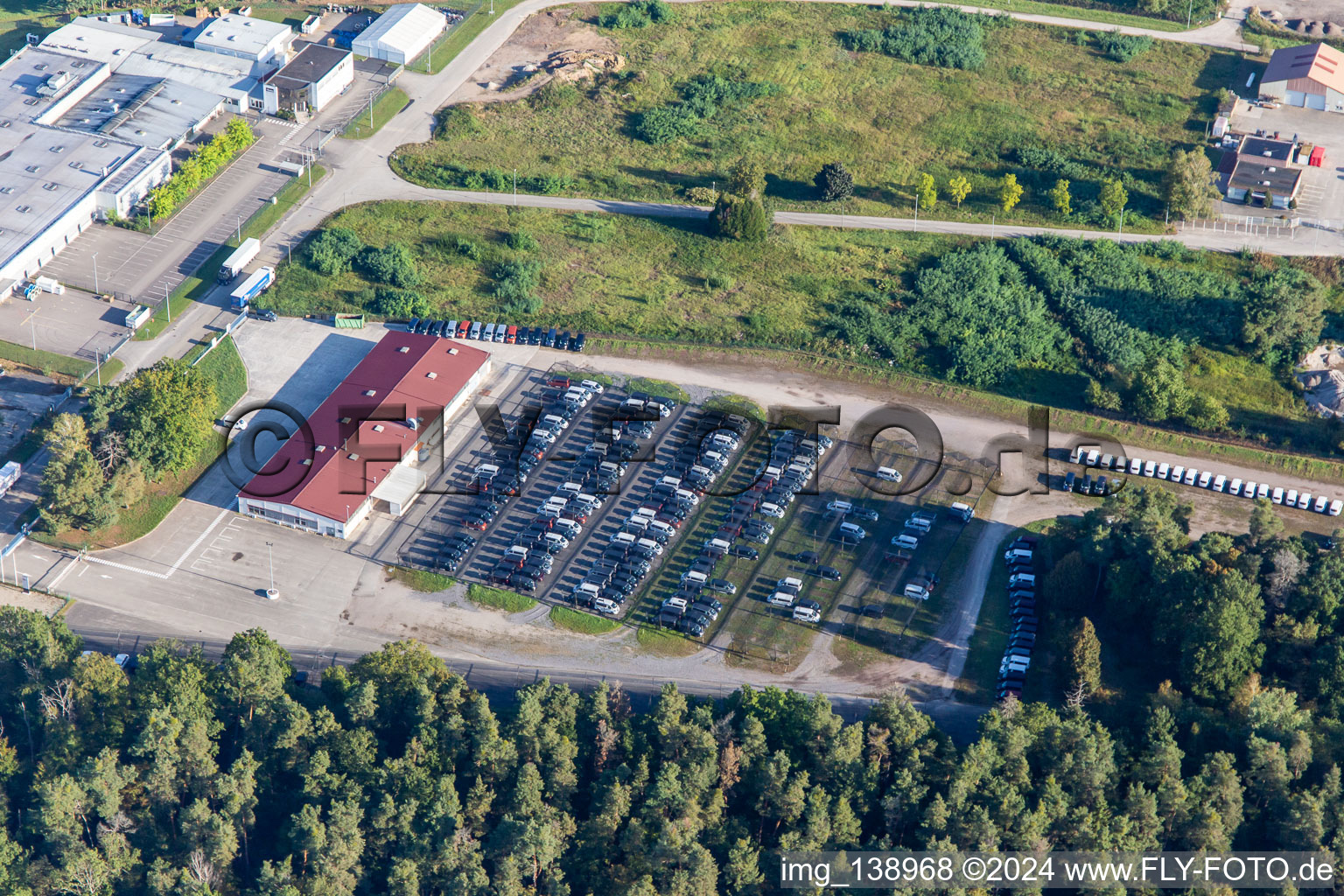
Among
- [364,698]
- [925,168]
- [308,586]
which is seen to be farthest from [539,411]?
[925,168]

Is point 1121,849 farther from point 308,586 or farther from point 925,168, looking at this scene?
point 925,168

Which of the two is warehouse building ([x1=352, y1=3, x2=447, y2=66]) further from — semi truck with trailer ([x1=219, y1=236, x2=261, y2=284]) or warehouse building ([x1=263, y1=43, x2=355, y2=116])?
semi truck with trailer ([x1=219, y1=236, x2=261, y2=284])

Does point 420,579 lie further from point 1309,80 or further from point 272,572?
point 1309,80

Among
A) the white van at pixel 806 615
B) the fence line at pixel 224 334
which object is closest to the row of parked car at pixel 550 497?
the white van at pixel 806 615

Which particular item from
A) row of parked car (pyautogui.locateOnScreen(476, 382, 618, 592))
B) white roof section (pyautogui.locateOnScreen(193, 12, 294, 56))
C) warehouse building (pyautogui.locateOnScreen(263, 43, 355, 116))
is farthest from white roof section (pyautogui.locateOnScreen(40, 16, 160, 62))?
row of parked car (pyautogui.locateOnScreen(476, 382, 618, 592))

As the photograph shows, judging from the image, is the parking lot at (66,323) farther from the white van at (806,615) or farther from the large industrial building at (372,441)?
the white van at (806,615)

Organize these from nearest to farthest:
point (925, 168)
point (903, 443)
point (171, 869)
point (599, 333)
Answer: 1. point (171, 869)
2. point (903, 443)
3. point (599, 333)
4. point (925, 168)
